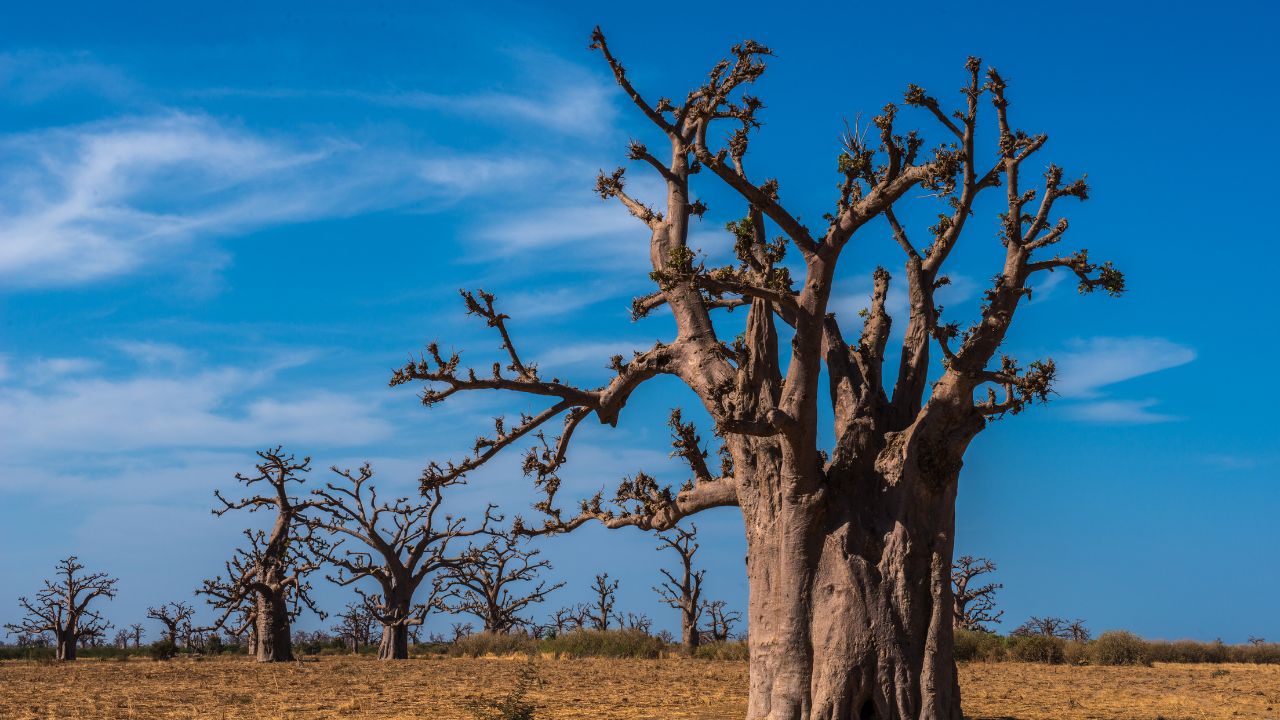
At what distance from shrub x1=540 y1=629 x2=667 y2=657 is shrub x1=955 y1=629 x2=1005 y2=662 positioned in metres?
8.19

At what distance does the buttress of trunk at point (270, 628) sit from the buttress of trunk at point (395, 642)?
2.77 m

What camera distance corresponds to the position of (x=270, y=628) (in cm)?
3145

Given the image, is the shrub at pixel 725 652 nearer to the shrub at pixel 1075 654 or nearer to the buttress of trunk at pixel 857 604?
the shrub at pixel 1075 654

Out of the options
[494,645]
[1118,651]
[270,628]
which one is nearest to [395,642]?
[270,628]

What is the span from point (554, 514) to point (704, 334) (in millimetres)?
3289

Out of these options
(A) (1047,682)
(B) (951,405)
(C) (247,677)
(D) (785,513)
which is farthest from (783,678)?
(C) (247,677)

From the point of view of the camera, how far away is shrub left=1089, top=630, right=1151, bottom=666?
2981cm

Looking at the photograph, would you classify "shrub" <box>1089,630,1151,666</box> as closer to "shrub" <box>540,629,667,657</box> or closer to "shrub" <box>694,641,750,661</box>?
"shrub" <box>694,641,750,661</box>

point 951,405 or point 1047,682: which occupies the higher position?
point 951,405

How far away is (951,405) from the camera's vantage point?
482 inches

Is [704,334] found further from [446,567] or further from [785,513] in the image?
[446,567]

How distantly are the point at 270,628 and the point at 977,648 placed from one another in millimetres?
19024

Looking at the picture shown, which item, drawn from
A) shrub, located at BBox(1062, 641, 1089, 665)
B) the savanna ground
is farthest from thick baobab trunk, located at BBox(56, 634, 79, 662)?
shrub, located at BBox(1062, 641, 1089, 665)

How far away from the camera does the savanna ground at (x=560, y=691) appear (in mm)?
16812
